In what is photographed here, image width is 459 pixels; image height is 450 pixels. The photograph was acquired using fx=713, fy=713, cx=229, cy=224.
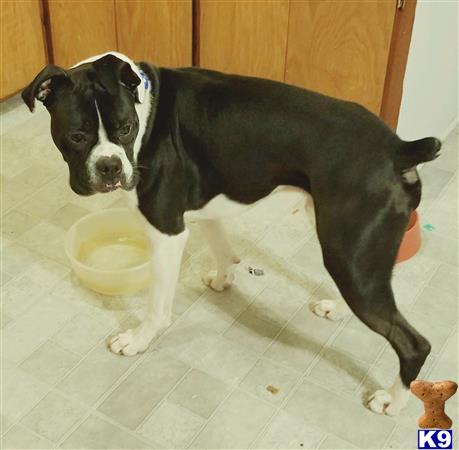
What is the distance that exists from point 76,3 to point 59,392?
2136mm

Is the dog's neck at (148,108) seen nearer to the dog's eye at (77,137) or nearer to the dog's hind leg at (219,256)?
the dog's eye at (77,137)

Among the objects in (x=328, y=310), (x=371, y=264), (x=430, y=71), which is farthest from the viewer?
(x=430, y=71)

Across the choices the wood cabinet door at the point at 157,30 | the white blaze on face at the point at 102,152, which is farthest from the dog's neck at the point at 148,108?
the wood cabinet door at the point at 157,30

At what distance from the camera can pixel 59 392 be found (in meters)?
2.20

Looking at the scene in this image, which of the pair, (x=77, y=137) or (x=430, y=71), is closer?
→ (x=77, y=137)

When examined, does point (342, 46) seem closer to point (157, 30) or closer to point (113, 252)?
point (157, 30)

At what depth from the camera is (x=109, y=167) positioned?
1.85m

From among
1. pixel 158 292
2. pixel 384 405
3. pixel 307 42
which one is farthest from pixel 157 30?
pixel 384 405

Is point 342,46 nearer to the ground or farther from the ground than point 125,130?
nearer to the ground

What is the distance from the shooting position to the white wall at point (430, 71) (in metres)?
2.88

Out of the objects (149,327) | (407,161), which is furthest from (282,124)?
(149,327)

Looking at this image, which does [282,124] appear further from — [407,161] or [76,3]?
[76,3]

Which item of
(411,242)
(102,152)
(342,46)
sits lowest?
(411,242)

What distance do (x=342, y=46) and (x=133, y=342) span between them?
1.53 m
